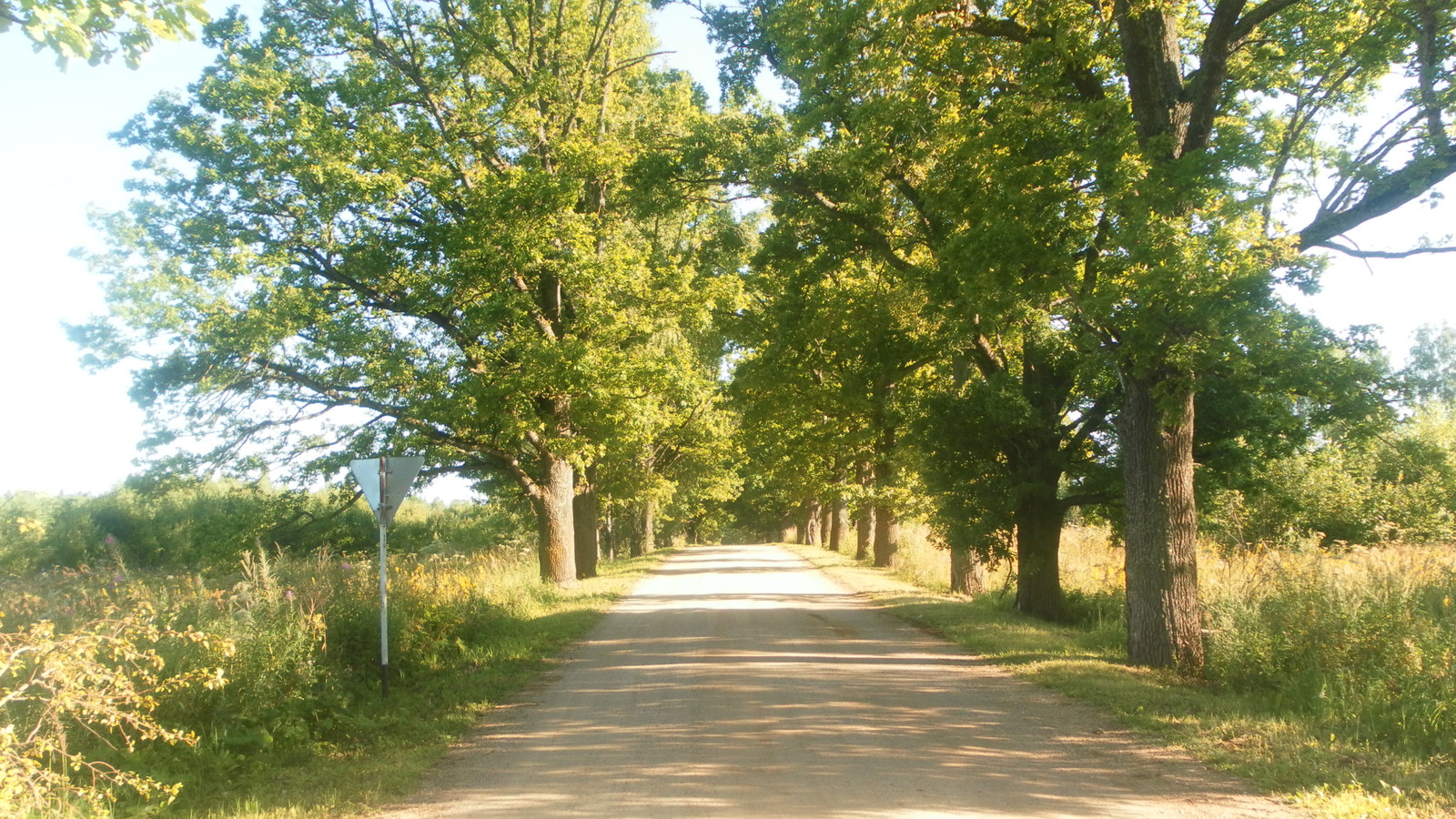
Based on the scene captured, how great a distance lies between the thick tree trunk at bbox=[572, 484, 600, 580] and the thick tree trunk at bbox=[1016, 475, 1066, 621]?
15.4 m

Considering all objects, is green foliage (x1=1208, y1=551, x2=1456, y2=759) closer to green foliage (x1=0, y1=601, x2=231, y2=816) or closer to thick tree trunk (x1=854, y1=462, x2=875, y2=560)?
green foliage (x1=0, y1=601, x2=231, y2=816)

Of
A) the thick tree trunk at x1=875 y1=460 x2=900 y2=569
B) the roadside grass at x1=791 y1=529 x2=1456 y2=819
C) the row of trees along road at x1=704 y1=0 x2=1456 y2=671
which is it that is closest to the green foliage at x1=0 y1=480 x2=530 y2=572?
the roadside grass at x1=791 y1=529 x2=1456 y2=819

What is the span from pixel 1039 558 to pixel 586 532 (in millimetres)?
16502

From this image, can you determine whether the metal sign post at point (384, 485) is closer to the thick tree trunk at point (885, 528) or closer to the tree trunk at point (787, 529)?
the thick tree trunk at point (885, 528)

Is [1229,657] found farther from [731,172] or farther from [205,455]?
[205,455]

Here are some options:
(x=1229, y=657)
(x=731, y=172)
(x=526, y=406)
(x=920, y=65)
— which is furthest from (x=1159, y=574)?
(x=526, y=406)

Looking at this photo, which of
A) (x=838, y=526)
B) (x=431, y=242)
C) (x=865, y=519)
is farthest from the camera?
(x=838, y=526)

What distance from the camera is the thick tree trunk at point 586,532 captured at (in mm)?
29688

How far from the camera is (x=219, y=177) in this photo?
1845 centimetres

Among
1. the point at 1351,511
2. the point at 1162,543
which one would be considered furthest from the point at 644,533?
the point at 1162,543

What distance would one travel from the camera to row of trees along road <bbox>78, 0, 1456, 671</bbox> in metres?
10.6

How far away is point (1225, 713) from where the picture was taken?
874cm

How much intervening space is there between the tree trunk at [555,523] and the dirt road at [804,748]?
31.1 feet

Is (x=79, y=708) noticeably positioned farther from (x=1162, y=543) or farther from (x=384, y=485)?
(x=1162, y=543)
